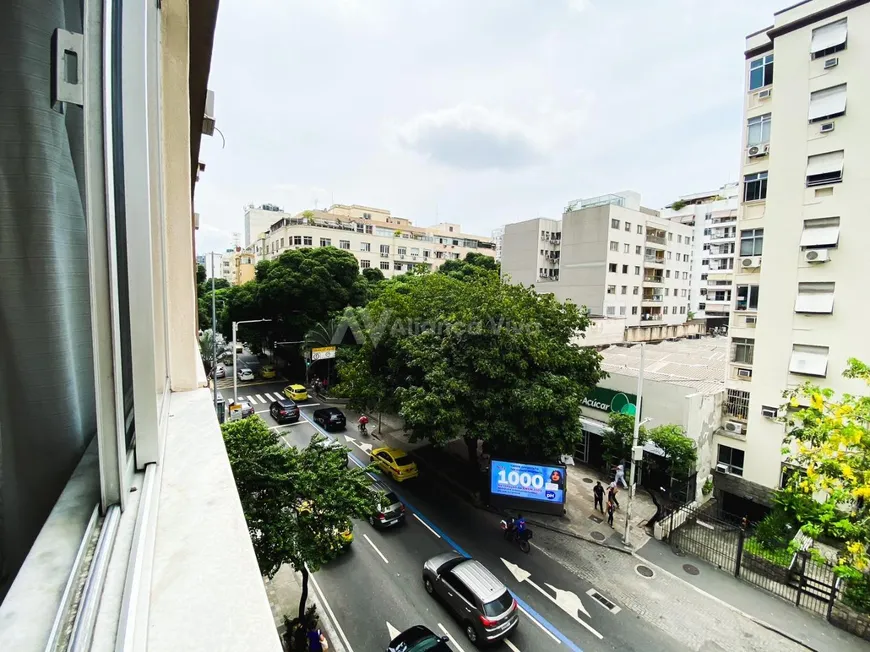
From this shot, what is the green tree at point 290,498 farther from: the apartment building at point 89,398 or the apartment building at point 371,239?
the apartment building at point 371,239

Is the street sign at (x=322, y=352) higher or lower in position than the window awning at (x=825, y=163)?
lower

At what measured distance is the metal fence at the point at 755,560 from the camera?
9.16 m

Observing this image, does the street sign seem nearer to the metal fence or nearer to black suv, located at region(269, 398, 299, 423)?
black suv, located at region(269, 398, 299, 423)

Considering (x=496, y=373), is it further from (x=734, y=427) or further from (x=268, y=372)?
(x=268, y=372)

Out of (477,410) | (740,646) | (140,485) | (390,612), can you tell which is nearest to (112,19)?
(140,485)

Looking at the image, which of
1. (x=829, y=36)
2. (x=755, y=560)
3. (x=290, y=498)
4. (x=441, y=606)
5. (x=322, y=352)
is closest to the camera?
(x=290, y=498)

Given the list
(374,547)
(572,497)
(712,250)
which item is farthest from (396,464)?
(712,250)

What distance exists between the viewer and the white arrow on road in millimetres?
8469

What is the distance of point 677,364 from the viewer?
1780 centimetres

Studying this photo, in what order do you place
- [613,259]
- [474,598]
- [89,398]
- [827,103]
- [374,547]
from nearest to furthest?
[89,398] → [474,598] → [374,547] → [827,103] → [613,259]

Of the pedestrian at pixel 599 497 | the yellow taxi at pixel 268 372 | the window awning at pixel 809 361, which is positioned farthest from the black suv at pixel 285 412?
the window awning at pixel 809 361

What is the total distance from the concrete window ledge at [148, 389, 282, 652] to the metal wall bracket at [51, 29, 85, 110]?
1.09 meters

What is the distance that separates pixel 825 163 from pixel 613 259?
640 inches

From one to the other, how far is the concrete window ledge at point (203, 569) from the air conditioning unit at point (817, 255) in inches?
585
